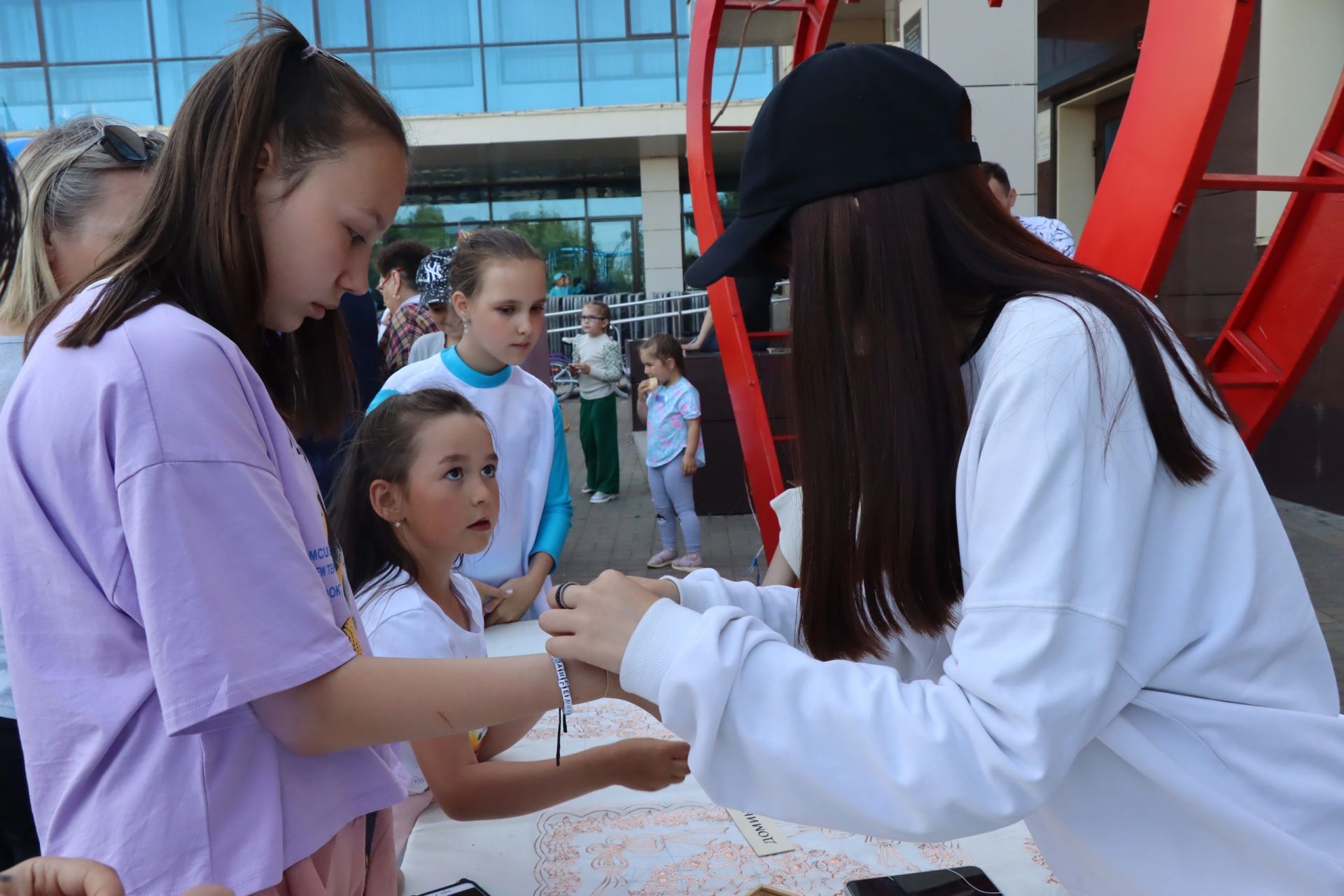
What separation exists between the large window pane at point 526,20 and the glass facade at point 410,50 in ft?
0.07

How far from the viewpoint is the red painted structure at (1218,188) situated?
232 cm

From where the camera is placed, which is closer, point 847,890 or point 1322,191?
point 847,890

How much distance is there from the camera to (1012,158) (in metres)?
6.27

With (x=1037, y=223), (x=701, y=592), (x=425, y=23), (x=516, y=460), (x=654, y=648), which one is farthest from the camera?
(x=425, y=23)

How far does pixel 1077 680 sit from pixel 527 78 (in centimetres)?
1713

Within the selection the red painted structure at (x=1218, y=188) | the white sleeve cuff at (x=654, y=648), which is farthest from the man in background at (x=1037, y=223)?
the white sleeve cuff at (x=654, y=648)

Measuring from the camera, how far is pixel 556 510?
A: 327 centimetres

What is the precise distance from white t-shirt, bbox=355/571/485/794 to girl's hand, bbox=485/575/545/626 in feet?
2.69

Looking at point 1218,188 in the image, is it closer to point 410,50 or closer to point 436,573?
point 436,573

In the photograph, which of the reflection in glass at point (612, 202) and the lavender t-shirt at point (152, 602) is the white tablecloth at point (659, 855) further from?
the reflection in glass at point (612, 202)

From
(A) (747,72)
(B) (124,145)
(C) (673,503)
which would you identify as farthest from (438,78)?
(B) (124,145)

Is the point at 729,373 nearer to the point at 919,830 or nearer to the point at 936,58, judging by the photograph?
the point at 936,58

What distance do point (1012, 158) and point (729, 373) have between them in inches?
90.9

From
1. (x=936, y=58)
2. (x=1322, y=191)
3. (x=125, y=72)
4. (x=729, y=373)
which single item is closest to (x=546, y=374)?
(x=729, y=373)
